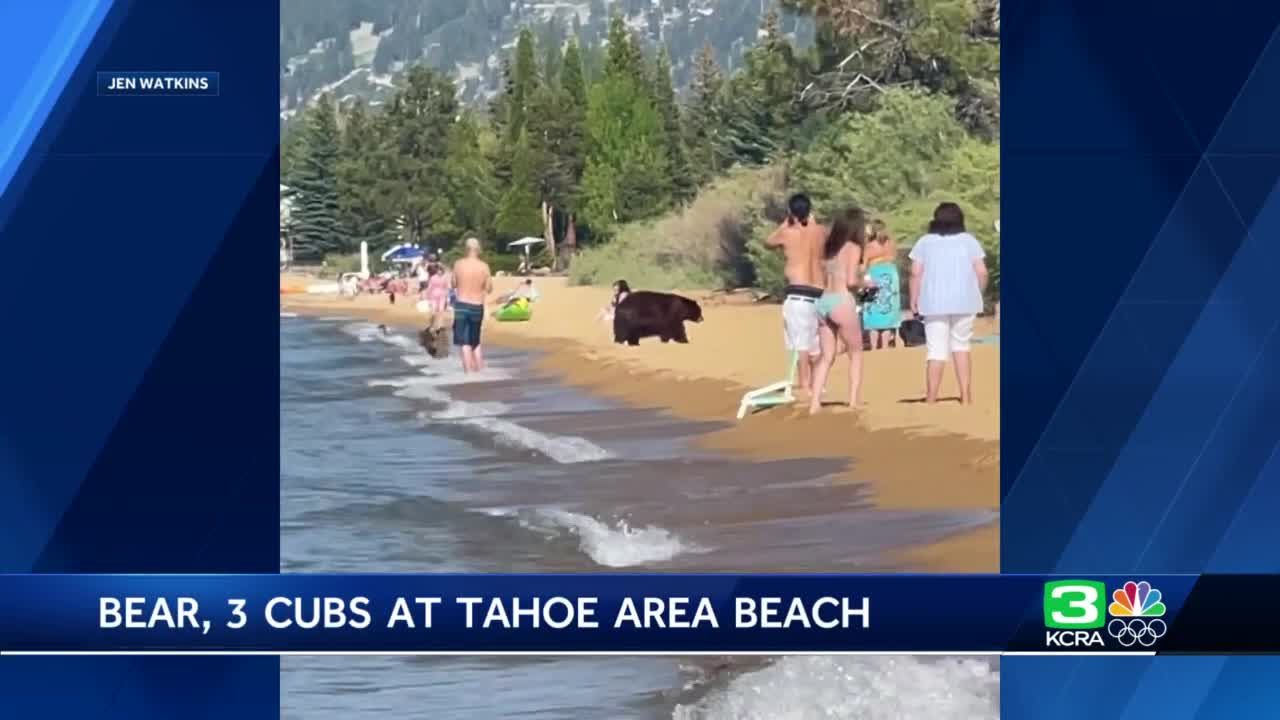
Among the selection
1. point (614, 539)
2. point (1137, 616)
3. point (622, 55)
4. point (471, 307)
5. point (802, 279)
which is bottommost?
point (1137, 616)

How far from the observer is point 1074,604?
23.8 feet

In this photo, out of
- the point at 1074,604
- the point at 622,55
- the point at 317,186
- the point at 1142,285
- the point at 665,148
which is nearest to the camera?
the point at 1142,285

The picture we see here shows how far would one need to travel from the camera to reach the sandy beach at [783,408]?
24.0 ft

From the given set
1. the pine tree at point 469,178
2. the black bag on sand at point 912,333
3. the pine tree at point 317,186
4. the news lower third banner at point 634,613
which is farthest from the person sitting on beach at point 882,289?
the pine tree at point 317,186

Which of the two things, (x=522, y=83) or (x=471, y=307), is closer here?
(x=522, y=83)

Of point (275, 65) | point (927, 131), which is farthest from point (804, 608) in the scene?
point (275, 65)

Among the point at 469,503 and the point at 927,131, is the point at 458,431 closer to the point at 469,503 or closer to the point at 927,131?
the point at 469,503

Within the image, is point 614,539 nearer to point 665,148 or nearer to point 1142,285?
point 665,148

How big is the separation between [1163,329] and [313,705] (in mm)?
3100

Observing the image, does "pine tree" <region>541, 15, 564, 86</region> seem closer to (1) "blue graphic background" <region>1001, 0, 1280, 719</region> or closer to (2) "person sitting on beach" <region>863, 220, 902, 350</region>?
(2) "person sitting on beach" <region>863, 220, 902, 350</region>

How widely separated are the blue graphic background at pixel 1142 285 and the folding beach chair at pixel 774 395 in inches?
28.4

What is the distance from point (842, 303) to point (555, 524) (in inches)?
Result: 49.1

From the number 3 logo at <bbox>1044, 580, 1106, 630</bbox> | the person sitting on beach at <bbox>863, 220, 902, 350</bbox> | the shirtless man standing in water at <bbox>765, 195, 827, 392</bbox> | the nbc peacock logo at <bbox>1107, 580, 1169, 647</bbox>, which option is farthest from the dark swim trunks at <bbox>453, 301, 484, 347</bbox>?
the nbc peacock logo at <bbox>1107, 580, 1169, 647</bbox>

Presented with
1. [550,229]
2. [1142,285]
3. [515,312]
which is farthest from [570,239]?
[1142,285]
